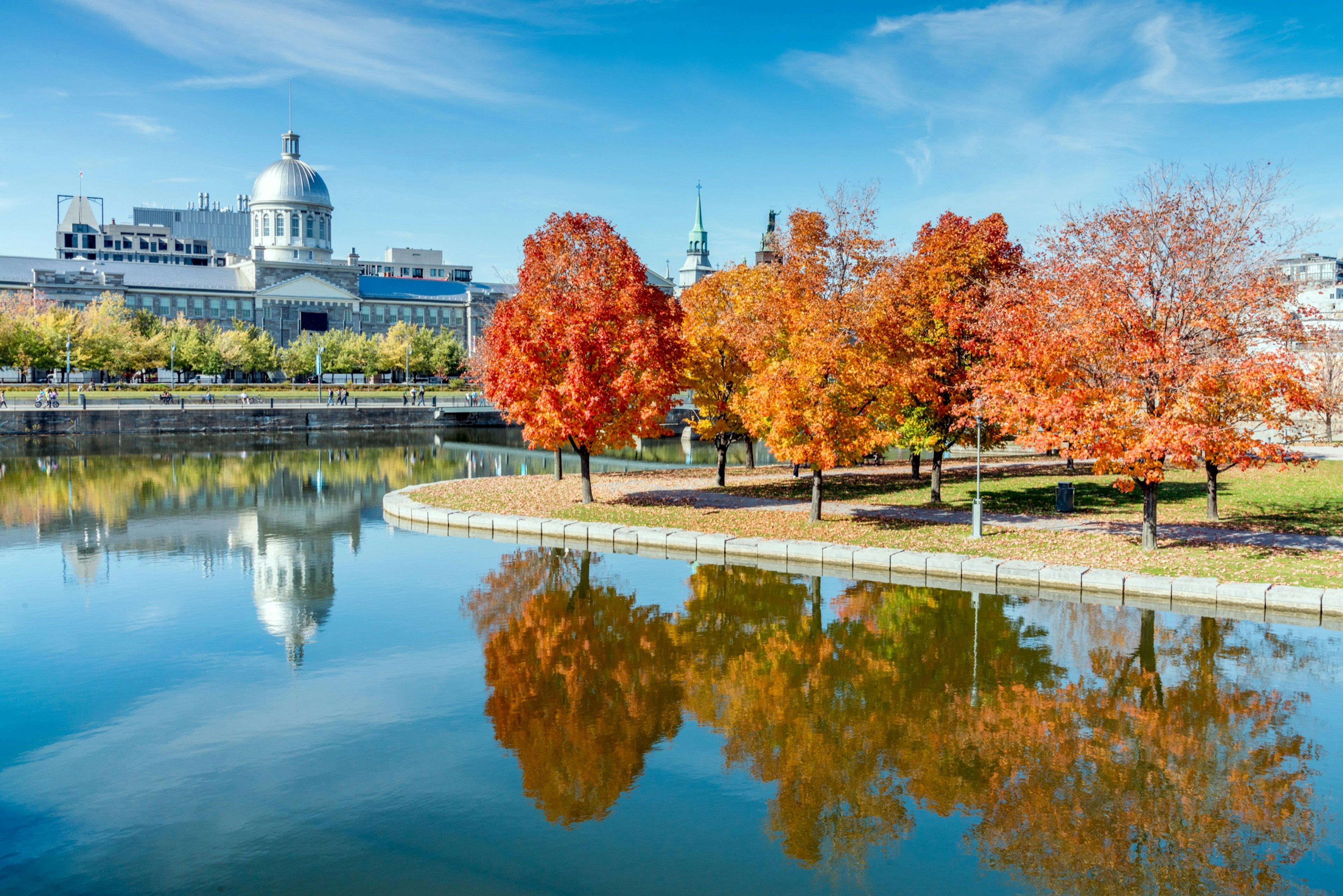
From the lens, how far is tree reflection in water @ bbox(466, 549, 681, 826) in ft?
36.0

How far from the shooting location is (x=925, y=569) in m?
21.4

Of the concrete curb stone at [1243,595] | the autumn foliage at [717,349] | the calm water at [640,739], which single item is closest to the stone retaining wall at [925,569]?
the concrete curb stone at [1243,595]

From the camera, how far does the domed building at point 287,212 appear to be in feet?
431

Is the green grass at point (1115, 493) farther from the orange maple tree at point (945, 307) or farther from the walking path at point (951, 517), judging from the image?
the orange maple tree at point (945, 307)

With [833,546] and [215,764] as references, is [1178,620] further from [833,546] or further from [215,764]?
[215,764]

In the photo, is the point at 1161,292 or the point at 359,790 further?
the point at 1161,292

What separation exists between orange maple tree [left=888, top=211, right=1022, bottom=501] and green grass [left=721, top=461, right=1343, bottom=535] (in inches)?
84.5

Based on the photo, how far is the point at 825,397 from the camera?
2477 centimetres

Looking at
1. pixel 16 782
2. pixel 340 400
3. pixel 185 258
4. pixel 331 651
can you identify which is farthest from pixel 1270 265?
pixel 185 258

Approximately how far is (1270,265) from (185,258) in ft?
664

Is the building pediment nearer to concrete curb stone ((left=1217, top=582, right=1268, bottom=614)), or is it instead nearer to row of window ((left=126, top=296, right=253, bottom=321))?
row of window ((left=126, top=296, right=253, bottom=321))

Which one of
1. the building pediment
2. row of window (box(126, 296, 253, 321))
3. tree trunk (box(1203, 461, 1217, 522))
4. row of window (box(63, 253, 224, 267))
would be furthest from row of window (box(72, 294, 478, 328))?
tree trunk (box(1203, 461, 1217, 522))

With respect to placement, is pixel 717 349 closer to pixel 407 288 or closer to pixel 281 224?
pixel 281 224

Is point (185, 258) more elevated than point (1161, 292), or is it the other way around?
point (185, 258)
